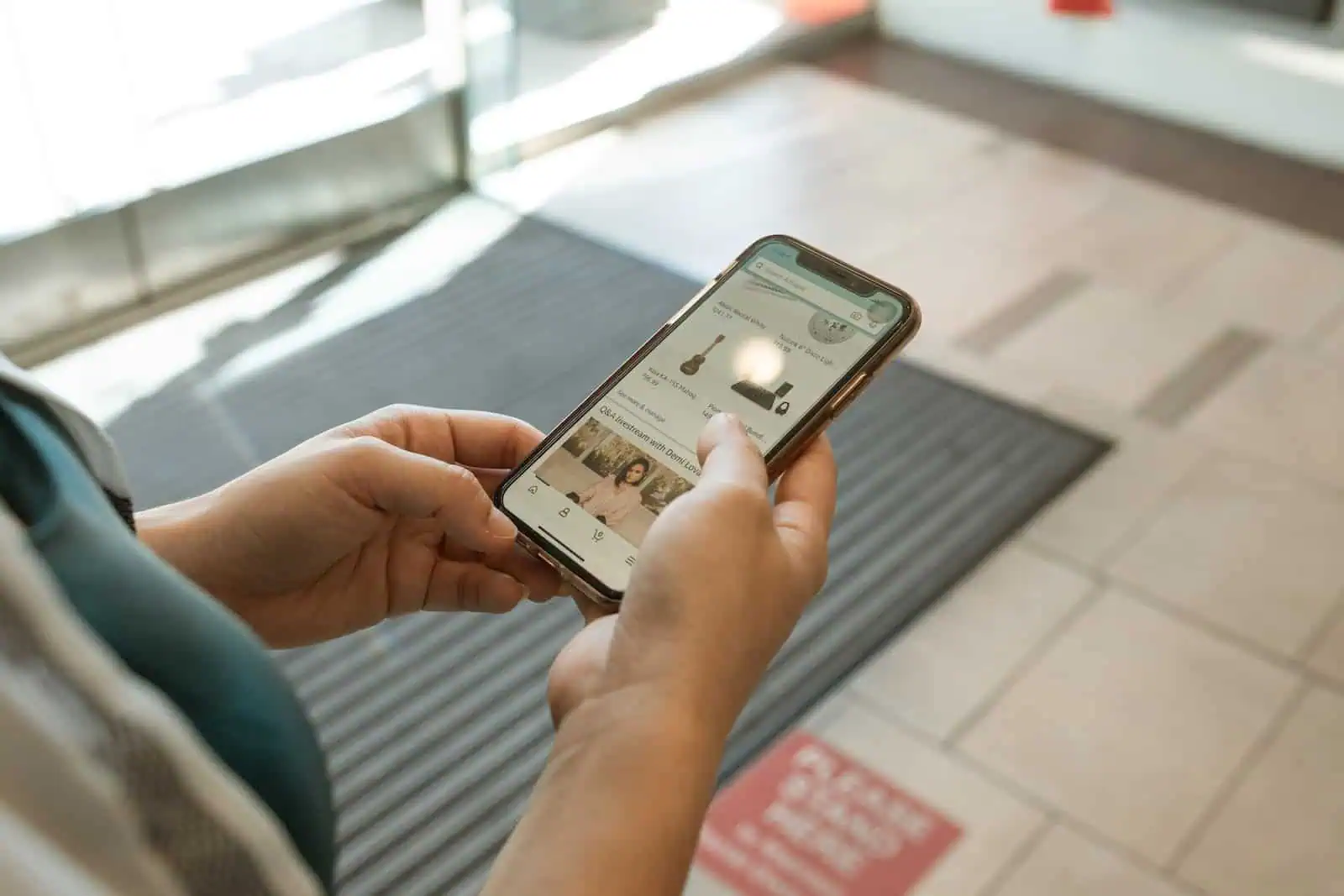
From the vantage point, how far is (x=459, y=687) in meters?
1.30

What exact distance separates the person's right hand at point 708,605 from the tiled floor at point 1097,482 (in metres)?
0.61

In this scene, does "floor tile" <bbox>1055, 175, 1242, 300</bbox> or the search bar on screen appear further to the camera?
"floor tile" <bbox>1055, 175, 1242, 300</bbox>

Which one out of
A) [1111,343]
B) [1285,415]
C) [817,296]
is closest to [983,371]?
[1111,343]

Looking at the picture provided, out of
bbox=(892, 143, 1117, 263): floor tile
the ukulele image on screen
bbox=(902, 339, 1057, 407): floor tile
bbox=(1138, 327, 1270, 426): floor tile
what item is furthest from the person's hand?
bbox=(892, 143, 1117, 263): floor tile

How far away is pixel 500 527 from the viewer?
30.6 inches

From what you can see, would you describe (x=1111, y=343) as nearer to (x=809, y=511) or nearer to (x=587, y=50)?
(x=587, y=50)

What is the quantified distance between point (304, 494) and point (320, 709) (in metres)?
0.63

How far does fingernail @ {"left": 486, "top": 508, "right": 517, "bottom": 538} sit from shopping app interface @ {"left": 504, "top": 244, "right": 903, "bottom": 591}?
0.04 feet

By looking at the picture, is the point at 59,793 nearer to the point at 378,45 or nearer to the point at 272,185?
the point at 272,185

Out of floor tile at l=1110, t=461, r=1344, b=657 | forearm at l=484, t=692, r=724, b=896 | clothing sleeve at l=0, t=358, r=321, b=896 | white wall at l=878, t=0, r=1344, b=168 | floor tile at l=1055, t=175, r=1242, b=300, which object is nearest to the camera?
clothing sleeve at l=0, t=358, r=321, b=896

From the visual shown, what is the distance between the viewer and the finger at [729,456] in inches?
24.9

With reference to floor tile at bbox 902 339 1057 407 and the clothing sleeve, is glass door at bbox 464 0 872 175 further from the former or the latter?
the clothing sleeve

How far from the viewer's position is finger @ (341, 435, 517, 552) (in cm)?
72

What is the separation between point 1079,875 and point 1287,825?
0.72 feet
